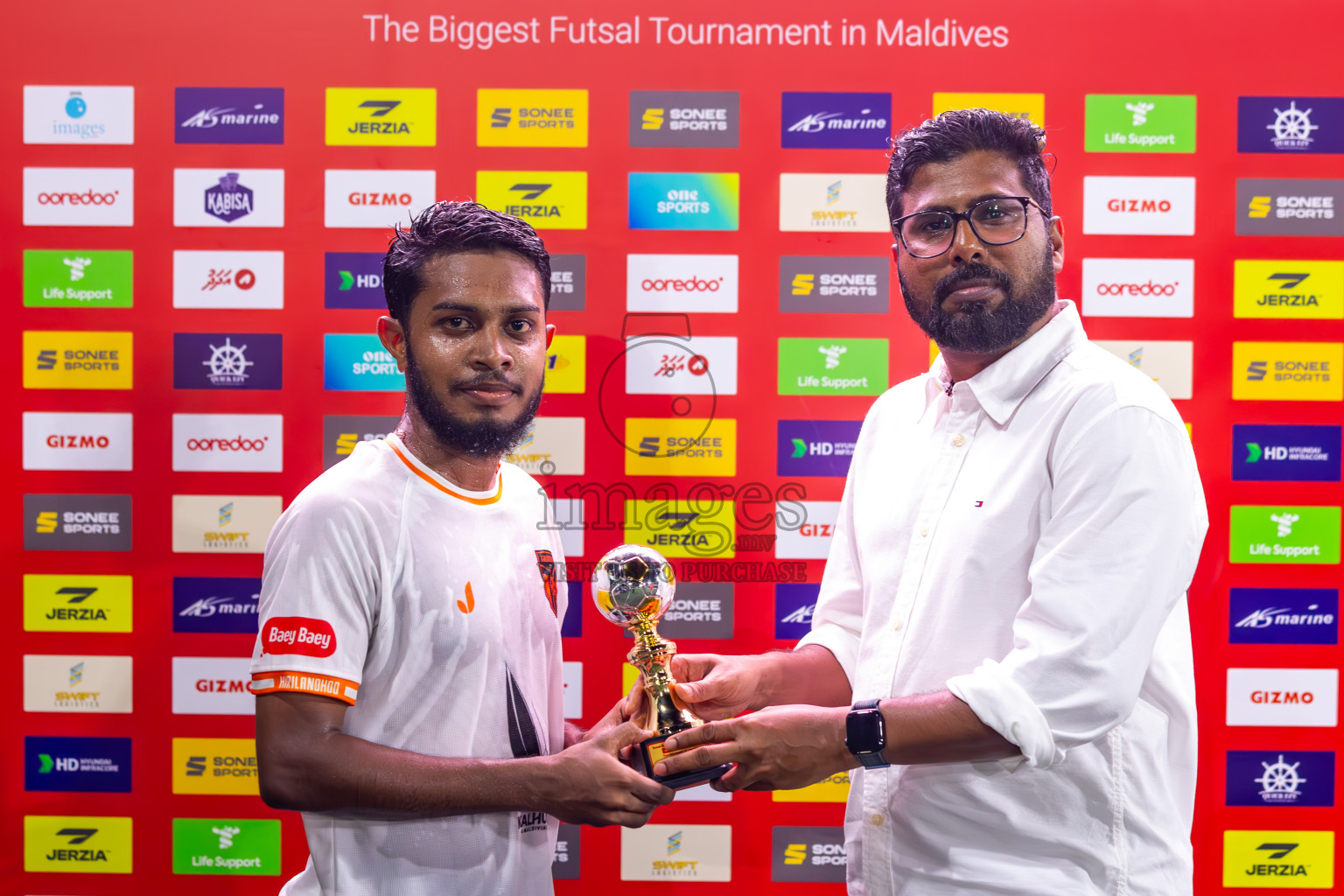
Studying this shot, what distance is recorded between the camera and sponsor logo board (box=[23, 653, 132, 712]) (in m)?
2.74

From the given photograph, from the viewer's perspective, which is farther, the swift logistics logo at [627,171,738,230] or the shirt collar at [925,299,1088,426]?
the swift logistics logo at [627,171,738,230]

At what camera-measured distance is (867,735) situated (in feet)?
4.95

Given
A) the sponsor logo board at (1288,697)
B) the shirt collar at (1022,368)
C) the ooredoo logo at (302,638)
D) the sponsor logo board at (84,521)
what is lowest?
the sponsor logo board at (1288,697)

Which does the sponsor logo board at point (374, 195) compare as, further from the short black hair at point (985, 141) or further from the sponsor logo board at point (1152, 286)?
the sponsor logo board at point (1152, 286)

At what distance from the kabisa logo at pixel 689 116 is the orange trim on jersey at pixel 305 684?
189 cm

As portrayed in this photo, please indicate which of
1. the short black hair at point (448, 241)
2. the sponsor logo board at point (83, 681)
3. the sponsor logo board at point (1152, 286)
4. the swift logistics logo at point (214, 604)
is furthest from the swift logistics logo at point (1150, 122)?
the sponsor logo board at point (83, 681)

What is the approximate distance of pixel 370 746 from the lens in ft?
5.22

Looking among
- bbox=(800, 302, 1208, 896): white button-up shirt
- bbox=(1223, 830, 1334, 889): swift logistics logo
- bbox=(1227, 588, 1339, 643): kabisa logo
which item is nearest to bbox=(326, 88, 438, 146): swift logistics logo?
bbox=(800, 302, 1208, 896): white button-up shirt

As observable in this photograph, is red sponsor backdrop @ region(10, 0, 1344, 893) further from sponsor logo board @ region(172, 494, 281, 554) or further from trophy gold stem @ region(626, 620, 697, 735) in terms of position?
trophy gold stem @ region(626, 620, 697, 735)

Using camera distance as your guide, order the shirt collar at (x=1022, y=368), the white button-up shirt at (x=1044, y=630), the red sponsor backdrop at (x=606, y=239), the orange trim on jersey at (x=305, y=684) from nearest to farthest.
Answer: the white button-up shirt at (x=1044, y=630), the orange trim on jersey at (x=305, y=684), the shirt collar at (x=1022, y=368), the red sponsor backdrop at (x=606, y=239)

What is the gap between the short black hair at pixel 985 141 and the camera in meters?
1.66

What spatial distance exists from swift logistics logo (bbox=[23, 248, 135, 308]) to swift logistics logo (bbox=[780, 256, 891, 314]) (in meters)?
2.15

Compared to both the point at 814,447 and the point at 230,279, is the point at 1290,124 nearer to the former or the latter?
the point at 814,447

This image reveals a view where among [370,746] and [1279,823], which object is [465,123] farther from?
[1279,823]
